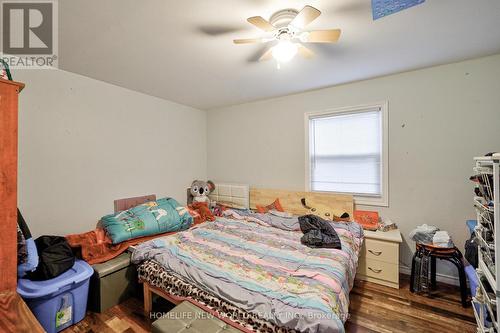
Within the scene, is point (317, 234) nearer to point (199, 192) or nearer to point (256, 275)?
point (256, 275)

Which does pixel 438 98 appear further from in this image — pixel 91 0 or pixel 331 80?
pixel 91 0

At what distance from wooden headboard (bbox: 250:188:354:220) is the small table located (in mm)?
787

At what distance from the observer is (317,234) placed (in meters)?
2.24

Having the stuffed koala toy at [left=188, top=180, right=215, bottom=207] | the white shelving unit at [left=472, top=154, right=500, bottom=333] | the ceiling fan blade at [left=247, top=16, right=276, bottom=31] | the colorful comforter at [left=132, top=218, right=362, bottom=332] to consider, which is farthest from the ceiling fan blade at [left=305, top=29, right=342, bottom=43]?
the stuffed koala toy at [left=188, top=180, right=215, bottom=207]

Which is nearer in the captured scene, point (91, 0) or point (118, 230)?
point (91, 0)

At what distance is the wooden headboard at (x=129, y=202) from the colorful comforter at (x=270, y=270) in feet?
3.48

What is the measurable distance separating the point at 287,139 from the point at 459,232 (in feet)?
7.57

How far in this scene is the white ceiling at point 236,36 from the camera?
146 centimetres

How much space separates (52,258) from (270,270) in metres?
1.87

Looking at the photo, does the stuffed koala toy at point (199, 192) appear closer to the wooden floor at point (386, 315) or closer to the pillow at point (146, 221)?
the pillow at point (146, 221)

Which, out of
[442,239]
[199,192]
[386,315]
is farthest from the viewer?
[199,192]

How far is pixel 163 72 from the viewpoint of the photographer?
2469 mm

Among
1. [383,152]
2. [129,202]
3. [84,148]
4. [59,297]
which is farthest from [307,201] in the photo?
[84,148]

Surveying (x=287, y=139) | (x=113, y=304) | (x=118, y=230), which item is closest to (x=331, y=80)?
(x=287, y=139)
